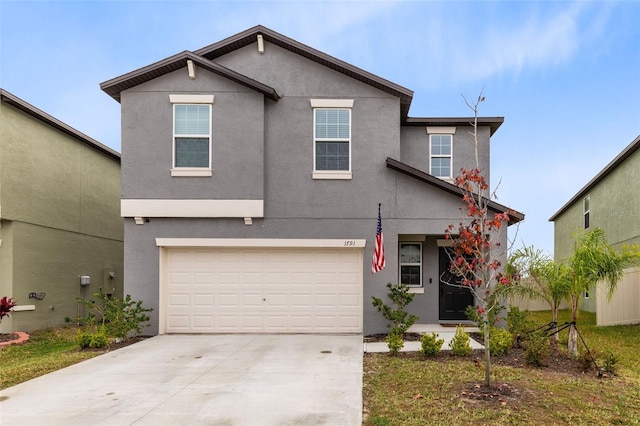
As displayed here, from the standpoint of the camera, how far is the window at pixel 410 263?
Answer: 45.1 ft

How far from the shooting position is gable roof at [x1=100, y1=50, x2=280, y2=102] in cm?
1207

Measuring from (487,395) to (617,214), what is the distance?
49.6ft

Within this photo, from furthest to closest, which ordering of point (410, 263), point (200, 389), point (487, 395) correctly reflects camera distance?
point (410, 263) < point (200, 389) < point (487, 395)

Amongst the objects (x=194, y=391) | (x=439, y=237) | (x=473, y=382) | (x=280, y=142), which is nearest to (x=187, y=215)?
(x=280, y=142)

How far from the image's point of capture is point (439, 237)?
535 inches

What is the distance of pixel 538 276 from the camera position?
31.6 feet

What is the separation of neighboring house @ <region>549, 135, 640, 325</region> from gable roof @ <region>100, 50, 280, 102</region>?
9.23 meters

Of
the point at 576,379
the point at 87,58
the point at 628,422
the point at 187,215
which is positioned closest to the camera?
the point at 628,422

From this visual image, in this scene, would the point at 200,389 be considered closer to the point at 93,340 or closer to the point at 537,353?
the point at 93,340

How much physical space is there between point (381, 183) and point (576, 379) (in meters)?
6.48

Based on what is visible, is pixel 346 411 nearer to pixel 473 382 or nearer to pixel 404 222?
pixel 473 382

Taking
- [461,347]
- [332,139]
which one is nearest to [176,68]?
[332,139]

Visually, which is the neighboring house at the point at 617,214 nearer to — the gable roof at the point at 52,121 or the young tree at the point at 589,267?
the young tree at the point at 589,267

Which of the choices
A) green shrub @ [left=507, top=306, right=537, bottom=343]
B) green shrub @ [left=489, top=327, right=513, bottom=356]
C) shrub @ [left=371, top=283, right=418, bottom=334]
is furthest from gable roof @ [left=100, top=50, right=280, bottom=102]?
green shrub @ [left=507, top=306, right=537, bottom=343]
